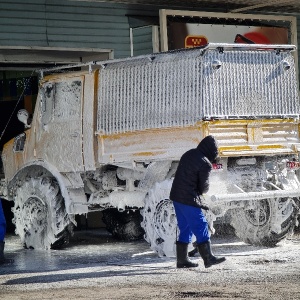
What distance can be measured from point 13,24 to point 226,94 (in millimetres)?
5981

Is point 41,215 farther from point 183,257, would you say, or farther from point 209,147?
point 209,147

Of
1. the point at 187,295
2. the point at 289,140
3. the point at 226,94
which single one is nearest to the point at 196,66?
the point at 226,94

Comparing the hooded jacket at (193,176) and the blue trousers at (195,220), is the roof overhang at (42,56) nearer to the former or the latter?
the hooded jacket at (193,176)

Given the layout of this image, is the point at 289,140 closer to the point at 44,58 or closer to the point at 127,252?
the point at 127,252

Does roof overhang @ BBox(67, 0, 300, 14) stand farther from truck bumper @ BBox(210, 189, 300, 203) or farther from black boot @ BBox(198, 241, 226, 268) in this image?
black boot @ BBox(198, 241, 226, 268)

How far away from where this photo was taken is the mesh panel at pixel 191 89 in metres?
15.2

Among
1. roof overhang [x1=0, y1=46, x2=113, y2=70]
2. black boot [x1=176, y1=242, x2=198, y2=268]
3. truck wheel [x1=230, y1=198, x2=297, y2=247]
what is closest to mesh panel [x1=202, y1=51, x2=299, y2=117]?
truck wheel [x1=230, y1=198, x2=297, y2=247]

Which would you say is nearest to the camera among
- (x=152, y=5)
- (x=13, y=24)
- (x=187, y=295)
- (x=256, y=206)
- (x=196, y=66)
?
(x=187, y=295)

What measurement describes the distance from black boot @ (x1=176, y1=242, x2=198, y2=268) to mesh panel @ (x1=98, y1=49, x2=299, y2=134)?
1976 millimetres

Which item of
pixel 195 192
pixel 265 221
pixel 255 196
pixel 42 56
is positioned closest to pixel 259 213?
pixel 265 221

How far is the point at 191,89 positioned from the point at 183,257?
2576 millimetres

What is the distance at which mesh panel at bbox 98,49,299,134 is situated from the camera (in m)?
15.2

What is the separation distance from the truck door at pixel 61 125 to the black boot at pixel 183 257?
3203 millimetres

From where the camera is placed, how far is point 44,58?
827 inches
